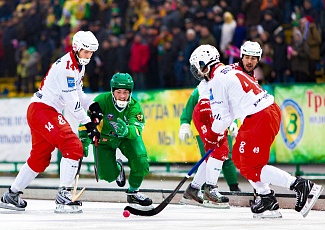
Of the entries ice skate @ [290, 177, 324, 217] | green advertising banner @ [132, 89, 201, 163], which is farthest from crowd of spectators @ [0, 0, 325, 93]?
ice skate @ [290, 177, 324, 217]

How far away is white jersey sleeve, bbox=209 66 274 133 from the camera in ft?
29.9

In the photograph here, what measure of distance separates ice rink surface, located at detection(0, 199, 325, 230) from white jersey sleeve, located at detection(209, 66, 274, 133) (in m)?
1.01

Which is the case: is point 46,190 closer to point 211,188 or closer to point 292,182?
point 211,188

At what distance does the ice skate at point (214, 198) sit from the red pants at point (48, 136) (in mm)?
1662

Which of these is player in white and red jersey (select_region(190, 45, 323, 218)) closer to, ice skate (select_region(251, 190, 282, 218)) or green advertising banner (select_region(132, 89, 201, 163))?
ice skate (select_region(251, 190, 282, 218))

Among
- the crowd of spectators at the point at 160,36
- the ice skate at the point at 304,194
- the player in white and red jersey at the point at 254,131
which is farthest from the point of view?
the crowd of spectators at the point at 160,36

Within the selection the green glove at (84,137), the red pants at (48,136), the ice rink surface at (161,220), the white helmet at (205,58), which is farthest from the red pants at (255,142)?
the green glove at (84,137)

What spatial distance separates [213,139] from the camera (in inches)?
405

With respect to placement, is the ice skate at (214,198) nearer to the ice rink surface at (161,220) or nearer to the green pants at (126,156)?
the ice rink surface at (161,220)

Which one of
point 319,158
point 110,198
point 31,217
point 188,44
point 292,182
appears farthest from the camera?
point 188,44

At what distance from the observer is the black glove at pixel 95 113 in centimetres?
1026

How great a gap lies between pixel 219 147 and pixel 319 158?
313cm

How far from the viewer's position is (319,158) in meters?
13.4

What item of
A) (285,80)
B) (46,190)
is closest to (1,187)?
(46,190)
